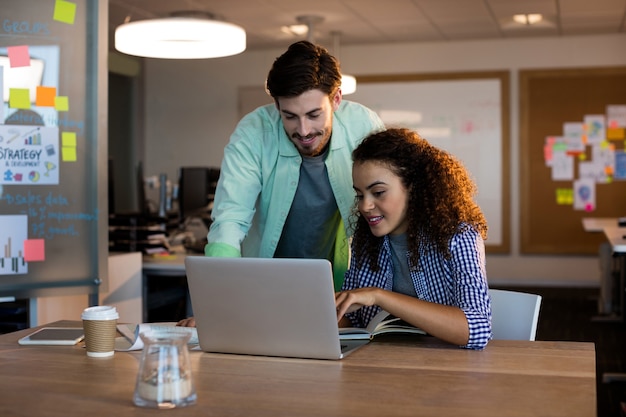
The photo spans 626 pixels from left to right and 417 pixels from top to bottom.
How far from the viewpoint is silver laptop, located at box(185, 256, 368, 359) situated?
1.59m

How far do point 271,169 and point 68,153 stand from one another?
52.5 inches

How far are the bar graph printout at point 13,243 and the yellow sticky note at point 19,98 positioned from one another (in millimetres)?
427

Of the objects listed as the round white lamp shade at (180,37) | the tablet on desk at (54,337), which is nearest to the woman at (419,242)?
the tablet on desk at (54,337)

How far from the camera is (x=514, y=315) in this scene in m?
2.02

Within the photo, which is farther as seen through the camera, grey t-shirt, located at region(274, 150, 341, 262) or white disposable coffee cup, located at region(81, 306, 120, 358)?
grey t-shirt, located at region(274, 150, 341, 262)

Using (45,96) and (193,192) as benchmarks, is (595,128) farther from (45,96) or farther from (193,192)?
(45,96)

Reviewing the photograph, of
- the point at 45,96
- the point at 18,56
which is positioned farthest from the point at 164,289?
the point at 18,56

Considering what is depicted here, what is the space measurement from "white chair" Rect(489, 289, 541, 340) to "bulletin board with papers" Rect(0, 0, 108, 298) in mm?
1993

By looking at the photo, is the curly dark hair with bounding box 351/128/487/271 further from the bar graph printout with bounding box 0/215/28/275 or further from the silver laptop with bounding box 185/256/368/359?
Answer: the bar graph printout with bounding box 0/215/28/275

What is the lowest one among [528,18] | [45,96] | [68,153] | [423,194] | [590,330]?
[590,330]

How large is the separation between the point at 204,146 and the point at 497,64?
9.94 feet

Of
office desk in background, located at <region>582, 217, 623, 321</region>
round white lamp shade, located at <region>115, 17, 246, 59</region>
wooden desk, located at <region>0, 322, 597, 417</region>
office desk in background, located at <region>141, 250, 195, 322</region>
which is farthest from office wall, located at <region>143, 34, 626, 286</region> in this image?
wooden desk, located at <region>0, 322, 597, 417</region>

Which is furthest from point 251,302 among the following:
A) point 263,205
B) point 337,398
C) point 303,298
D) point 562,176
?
point 562,176

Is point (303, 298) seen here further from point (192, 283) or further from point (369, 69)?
point (369, 69)
